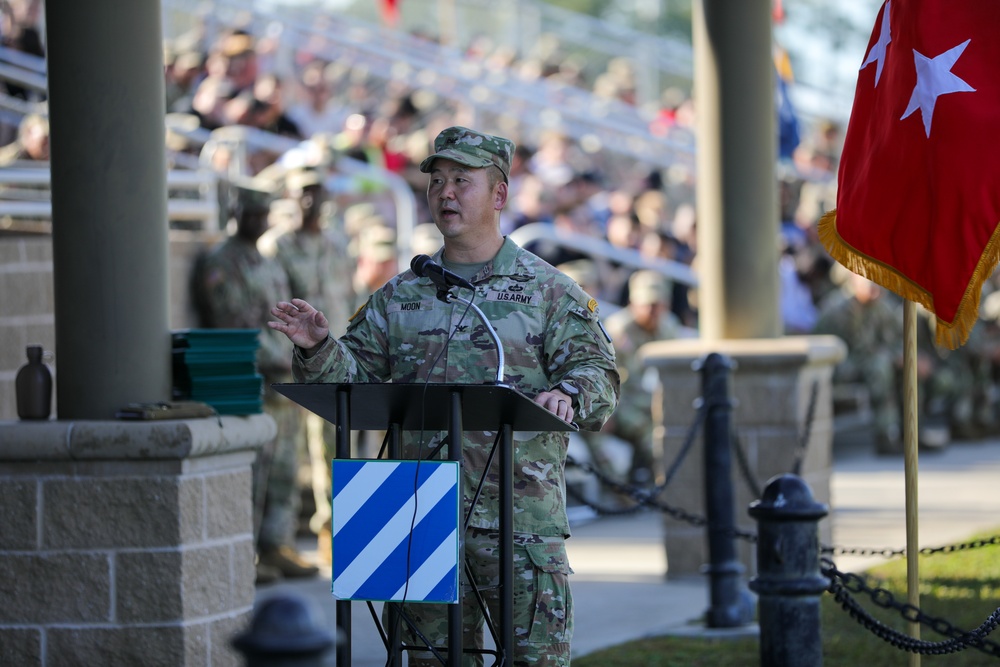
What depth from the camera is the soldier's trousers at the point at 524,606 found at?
16.2ft

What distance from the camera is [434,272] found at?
4.89 m

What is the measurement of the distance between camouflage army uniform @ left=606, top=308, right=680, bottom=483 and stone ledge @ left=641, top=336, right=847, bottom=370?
9.95 feet

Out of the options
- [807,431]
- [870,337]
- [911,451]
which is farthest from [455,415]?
[870,337]

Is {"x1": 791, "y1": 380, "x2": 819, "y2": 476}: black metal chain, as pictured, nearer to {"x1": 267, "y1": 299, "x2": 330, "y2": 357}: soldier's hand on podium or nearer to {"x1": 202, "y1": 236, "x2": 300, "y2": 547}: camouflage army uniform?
{"x1": 202, "y1": 236, "x2": 300, "y2": 547}: camouflage army uniform

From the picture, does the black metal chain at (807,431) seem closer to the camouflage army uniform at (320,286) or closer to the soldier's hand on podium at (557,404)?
the camouflage army uniform at (320,286)

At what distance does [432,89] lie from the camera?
20.5 metres

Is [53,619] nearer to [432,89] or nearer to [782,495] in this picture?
[782,495]

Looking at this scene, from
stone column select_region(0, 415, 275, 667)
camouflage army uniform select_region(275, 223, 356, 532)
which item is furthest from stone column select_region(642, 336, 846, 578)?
stone column select_region(0, 415, 275, 667)

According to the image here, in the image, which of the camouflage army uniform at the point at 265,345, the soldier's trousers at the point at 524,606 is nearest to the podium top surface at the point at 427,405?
the soldier's trousers at the point at 524,606

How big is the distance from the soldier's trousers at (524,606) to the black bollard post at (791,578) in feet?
3.20

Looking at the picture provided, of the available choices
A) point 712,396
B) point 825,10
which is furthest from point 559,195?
point 825,10

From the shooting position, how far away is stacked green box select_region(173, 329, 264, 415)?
6.74m

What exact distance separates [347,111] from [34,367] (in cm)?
1264

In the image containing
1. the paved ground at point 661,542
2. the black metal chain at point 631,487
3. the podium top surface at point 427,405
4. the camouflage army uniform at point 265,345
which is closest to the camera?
the podium top surface at point 427,405
